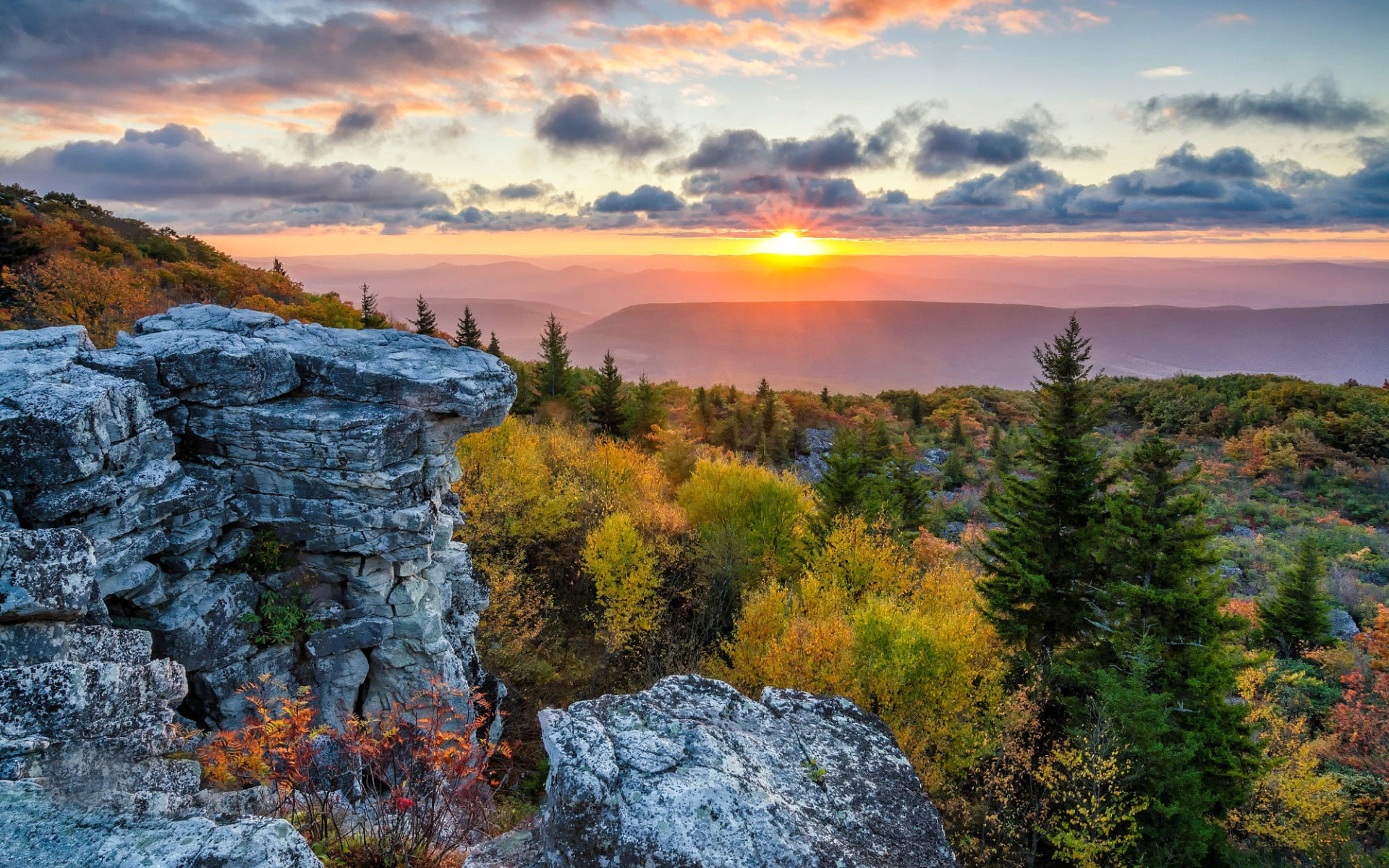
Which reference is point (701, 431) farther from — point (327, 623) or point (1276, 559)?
point (327, 623)

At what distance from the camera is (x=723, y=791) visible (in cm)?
943

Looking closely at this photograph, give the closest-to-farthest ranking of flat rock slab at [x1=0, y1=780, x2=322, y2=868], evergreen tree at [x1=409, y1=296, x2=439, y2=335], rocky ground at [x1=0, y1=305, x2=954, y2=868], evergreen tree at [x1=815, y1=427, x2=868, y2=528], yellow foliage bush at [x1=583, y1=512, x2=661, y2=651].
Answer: flat rock slab at [x1=0, y1=780, x2=322, y2=868], rocky ground at [x1=0, y1=305, x2=954, y2=868], yellow foliage bush at [x1=583, y1=512, x2=661, y2=651], evergreen tree at [x1=815, y1=427, x2=868, y2=528], evergreen tree at [x1=409, y1=296, x2=439, y2=335]

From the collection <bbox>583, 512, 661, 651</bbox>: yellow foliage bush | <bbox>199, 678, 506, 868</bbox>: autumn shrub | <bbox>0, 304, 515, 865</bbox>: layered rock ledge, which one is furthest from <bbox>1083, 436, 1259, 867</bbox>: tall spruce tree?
<bbox>0, 304, 515, 865</bbox>: layered rock ledge

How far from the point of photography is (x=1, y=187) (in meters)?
55.2

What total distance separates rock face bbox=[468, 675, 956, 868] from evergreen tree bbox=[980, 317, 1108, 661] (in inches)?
498

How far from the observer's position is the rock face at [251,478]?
1425 centimetres

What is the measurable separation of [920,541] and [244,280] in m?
55.8

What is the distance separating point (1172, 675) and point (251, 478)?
86.4 feet

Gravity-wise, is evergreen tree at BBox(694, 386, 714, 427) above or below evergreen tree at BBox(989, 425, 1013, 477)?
above

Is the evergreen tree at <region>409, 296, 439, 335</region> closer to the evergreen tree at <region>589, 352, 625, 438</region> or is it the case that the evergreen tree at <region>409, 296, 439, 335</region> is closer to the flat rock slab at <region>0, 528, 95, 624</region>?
the evergreen tree at <region>589, 352, 625, 438</region>

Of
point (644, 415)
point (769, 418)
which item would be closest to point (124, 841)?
point (644, 415)

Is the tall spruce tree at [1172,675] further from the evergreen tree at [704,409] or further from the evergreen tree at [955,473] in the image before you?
the evergreen tree at [704,409]

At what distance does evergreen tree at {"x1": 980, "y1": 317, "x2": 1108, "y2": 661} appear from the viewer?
847 inches

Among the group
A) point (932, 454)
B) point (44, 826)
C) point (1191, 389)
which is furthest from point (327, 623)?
point (1191, 389)
